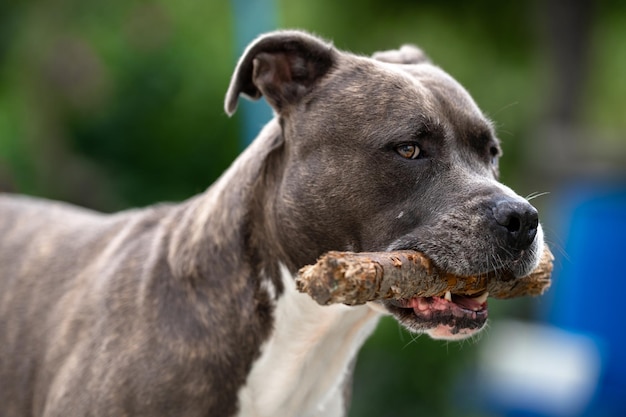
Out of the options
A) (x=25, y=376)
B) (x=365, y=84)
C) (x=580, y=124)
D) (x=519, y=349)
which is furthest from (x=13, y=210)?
(x=580, y=124)

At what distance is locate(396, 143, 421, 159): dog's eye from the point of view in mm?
3686

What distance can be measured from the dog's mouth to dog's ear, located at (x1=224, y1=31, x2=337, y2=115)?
0.93 m

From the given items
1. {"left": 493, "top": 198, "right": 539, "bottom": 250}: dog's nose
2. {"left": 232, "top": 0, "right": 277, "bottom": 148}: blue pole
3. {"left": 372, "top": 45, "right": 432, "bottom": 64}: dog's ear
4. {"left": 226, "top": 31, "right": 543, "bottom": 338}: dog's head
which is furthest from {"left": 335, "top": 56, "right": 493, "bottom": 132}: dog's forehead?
{"left": 232, "top": 0, "right": 277, "bottom": 148}: blue pole

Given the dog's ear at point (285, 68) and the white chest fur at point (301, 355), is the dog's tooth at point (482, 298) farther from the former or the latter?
the dog's ear at point (285, 68)

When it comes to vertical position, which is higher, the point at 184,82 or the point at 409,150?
the point at 409,150

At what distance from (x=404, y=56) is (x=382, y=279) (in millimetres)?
1499

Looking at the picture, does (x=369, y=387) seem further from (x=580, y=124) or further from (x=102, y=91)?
(x=102, y=91)

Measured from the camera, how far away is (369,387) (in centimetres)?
812

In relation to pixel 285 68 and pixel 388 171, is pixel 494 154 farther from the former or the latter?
pixel 285 68

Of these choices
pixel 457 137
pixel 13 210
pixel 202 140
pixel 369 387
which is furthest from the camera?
pixel 202 140

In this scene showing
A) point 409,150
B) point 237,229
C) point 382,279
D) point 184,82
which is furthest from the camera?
point 184,82

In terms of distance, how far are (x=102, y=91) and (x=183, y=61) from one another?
1.74 metres

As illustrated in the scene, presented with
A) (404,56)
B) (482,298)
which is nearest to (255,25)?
(404,56)

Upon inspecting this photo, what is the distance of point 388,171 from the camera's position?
368cm
